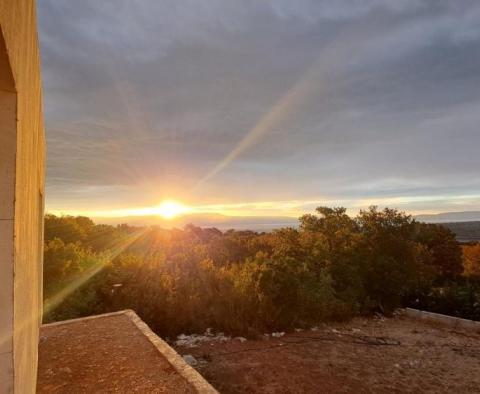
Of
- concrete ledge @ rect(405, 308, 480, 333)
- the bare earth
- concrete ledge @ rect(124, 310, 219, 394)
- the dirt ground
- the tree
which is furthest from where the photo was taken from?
the tree

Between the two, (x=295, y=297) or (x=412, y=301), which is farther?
(x=412, y=301)

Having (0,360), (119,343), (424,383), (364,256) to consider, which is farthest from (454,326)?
(0,360)

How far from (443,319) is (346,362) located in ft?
18.6

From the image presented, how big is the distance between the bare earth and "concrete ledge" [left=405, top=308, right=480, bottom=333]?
30.5 feet

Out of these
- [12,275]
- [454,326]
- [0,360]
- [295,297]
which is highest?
[12,275]

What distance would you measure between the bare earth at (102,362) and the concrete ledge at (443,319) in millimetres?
9298

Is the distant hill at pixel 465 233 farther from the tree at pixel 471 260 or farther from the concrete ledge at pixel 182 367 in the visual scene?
the concrete ledge at pixel 182 367

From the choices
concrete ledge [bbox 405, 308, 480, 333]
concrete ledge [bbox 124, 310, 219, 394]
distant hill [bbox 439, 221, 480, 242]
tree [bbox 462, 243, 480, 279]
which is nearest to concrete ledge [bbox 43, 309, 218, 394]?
concrete ledge [bbox 124, 310, 219, 394]

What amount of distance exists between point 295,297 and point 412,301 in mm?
5786

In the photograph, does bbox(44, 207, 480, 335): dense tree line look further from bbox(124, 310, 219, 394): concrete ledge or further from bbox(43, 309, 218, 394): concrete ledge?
bbox(124, 310, 219, 394): concrete ledge

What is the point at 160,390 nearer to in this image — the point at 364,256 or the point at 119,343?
the point at 119,343

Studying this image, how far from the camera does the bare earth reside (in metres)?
4.51

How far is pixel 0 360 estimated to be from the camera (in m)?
1.42

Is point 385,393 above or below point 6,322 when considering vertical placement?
below
